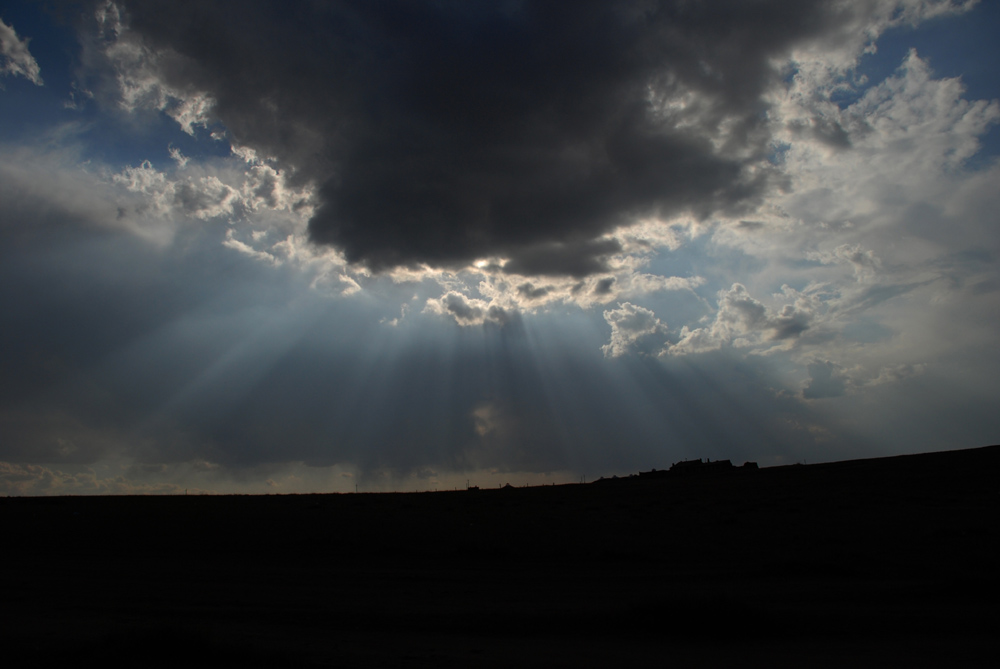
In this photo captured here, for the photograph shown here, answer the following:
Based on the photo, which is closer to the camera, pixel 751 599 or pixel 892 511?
pixel 751 599

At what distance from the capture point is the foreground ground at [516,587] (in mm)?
9117

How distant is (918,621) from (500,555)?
13.2m

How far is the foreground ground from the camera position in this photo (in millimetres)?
9117

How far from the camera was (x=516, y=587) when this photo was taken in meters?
15.2

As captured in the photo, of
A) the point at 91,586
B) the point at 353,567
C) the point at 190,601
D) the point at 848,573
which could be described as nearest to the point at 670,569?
the point at 848,573

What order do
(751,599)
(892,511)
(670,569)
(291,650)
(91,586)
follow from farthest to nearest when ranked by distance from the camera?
(892,511), (670,569), (91,586), (751,599), (291,650)

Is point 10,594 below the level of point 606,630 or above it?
above

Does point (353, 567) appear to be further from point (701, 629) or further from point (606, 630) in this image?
point (701, 629)

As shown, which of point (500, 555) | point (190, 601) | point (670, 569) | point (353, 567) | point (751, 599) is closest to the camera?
point (751, 599)

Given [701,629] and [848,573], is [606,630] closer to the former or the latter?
[701,629]

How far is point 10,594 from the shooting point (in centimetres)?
1496

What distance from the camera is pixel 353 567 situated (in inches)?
752

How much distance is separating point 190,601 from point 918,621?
52.2 ft

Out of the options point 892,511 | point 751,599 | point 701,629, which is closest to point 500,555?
point 751,599
